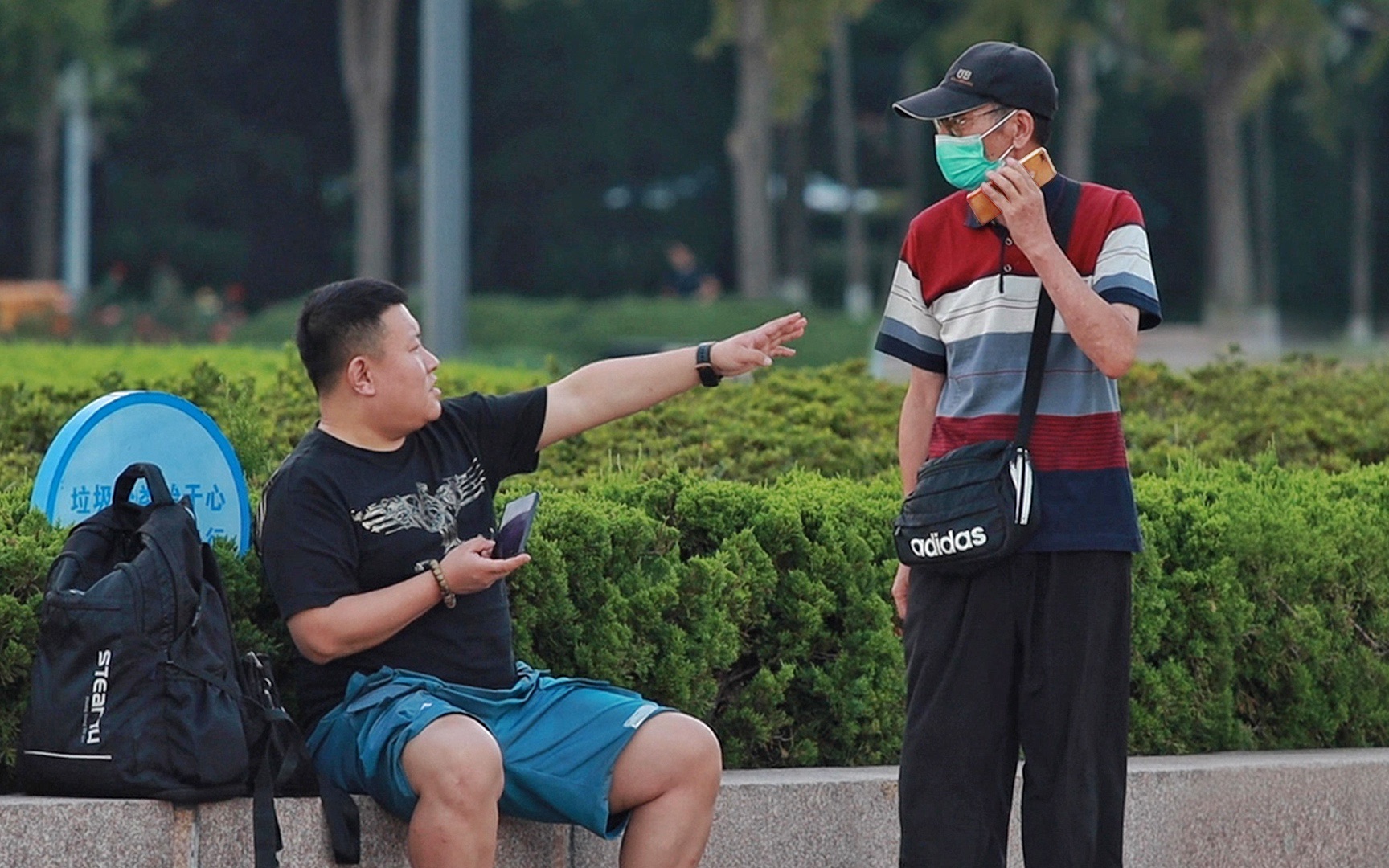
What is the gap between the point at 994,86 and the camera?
398cm

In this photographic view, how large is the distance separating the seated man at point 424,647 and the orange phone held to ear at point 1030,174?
0.52 metres

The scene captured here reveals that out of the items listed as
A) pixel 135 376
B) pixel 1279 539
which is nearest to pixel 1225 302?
pixel 135 376

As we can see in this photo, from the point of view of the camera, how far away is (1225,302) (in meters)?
33.9

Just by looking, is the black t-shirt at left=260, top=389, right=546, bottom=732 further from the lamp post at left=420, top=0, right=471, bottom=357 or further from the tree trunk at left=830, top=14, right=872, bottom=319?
the tree trunk at left=830, top=14, right=872, bottom=319

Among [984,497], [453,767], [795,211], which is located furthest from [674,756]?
[795,211]

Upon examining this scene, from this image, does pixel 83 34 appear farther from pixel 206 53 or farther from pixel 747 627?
pixel 747 627

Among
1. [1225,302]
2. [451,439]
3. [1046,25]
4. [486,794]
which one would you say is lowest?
[486,794]

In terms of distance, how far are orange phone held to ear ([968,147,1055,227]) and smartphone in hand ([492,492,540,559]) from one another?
0.97 m

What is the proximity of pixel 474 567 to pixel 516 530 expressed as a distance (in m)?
0.16

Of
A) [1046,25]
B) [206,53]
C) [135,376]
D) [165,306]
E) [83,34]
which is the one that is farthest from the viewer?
[206,53]

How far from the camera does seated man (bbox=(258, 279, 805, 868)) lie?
3.95 metres

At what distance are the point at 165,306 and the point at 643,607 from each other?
18373 millimetres

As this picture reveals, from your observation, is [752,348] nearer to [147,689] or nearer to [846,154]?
[147,689]

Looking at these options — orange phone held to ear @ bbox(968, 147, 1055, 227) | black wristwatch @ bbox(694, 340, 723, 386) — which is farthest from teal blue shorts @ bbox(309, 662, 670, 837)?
orange phone held to ear @ bbox(968, 147, 1055, 227)
